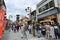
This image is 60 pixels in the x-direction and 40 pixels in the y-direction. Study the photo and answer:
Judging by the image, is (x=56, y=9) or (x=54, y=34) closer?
(x=54, y=34)

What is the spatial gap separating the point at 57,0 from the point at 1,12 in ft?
81.6

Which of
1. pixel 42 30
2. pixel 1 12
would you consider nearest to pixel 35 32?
pixel 42 30

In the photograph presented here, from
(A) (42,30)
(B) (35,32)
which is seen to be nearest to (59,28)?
(A) (42,30)

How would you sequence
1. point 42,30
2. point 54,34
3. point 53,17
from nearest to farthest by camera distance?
point 54,34 < point 42,30 < point 53,17

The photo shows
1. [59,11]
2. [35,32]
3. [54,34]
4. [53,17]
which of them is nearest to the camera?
[54,34]

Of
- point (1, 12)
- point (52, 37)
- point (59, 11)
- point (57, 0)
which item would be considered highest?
point (57, 0)

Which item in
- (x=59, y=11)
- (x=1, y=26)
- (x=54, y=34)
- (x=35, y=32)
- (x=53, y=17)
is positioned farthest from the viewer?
(x=53, y=17)

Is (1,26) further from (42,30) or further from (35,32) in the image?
(35,32)

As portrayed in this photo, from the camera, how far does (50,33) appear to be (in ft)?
47.8

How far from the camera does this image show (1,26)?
23.3 feet

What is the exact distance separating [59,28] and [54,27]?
40cm

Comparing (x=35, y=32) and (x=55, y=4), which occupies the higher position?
(x=55, y=4)

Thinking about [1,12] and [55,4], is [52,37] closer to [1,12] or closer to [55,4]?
[1,12]

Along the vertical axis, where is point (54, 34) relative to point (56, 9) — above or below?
below
